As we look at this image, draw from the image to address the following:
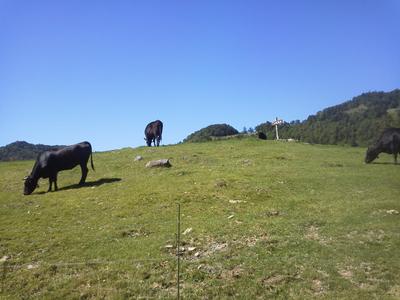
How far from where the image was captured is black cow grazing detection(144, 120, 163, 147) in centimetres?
4647

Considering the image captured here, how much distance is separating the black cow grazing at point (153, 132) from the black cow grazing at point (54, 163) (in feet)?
62.3

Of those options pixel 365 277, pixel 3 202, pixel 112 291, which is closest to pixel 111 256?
pixel 112 291

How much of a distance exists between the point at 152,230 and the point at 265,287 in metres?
5.72

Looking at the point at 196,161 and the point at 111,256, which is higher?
the point at 196,161

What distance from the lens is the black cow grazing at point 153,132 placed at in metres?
46.5

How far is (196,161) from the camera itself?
1275 inches

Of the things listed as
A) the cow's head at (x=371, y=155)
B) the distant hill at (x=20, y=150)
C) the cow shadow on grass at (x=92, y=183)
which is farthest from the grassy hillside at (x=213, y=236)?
the distant hill at (x=20, y=150)

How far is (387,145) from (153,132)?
77.4 ft

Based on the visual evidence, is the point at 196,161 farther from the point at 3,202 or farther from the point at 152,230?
the point at 152,230

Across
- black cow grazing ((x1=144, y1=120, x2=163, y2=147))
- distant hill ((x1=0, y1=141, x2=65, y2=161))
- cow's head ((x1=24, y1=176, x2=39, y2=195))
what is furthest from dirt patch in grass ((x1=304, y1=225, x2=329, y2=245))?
distant hill ((x1=0, y1=141, x2=65, y2=161))

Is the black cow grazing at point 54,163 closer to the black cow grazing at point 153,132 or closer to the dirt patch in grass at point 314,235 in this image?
the dirt patch in grass at point 314,235

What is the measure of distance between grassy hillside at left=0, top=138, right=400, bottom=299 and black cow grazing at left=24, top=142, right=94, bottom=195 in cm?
84

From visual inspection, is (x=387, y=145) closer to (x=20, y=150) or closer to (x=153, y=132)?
(x=153, y=132)

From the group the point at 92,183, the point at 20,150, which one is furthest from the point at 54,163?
the point at 20,150
